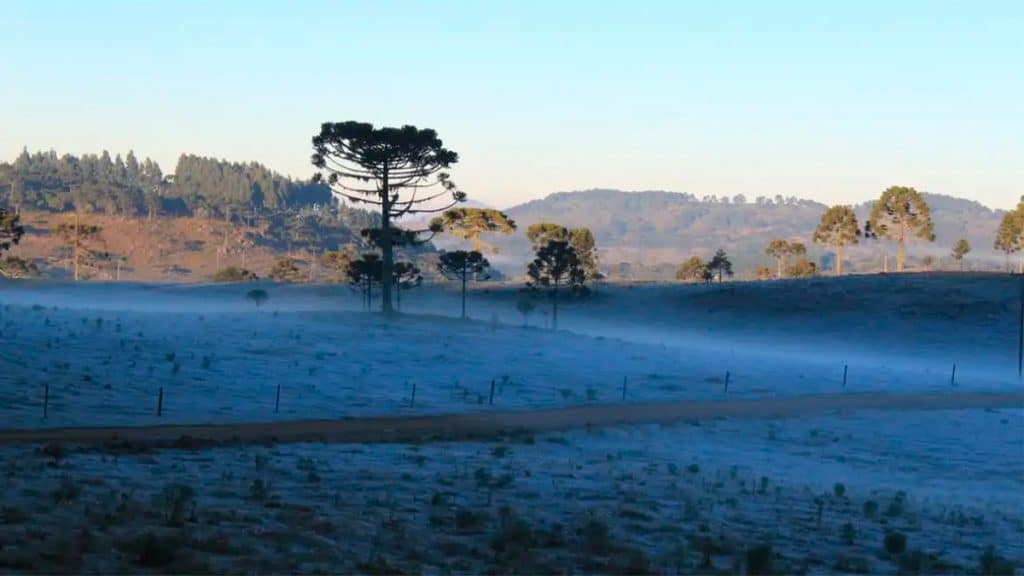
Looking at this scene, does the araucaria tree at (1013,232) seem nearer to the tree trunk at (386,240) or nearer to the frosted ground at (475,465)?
the frosted ground at (475,465)

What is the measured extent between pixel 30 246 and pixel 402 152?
469ft

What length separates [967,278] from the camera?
3898 inches

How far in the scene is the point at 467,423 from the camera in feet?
108

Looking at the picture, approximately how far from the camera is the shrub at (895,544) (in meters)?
16.2

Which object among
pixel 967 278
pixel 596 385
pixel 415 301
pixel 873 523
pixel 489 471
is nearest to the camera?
pixel 873 523

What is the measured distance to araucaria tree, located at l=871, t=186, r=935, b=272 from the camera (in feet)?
399

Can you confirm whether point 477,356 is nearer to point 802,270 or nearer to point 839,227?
point 839,227

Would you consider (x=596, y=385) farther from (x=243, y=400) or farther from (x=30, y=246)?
(x=30, y=246)

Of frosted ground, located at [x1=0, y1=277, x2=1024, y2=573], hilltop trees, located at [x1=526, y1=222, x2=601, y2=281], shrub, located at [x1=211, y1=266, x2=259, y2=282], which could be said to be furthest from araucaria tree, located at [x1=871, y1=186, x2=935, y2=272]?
shrub, located at [x1=211, y1=266, x2=259, y2=282]

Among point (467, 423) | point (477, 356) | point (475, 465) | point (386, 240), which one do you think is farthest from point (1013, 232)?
point (475, 465)

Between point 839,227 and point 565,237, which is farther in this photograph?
point 839,227

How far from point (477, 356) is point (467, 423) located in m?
18.6

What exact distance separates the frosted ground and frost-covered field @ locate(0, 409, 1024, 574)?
0.06 meters

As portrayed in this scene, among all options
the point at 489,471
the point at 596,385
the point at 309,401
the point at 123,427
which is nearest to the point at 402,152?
the point at 596,385
